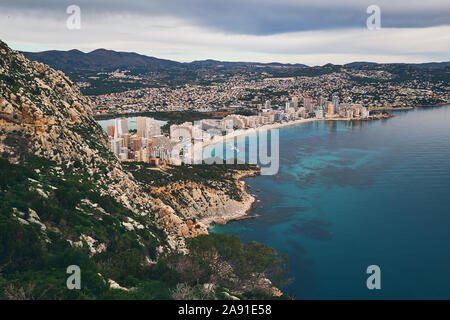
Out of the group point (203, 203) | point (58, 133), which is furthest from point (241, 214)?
point (58, 133)

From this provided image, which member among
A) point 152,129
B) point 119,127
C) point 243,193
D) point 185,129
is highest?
point 119,127

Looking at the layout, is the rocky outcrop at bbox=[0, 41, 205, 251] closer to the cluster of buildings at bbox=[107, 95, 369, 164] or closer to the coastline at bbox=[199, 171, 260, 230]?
the coastline at bbox=[199, 171, 260, 230]

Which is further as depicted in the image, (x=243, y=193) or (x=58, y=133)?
(x=243, y=193)

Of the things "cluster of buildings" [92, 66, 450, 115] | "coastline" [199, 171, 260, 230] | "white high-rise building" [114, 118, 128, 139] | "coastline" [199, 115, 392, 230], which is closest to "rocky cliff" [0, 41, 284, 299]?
"coastline" [199, 171, 260, 230]

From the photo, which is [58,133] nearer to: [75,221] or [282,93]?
[75,221]

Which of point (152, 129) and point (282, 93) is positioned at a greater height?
point (282, 93)

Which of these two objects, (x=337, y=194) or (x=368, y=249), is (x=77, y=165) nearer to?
(x=368, y=249)

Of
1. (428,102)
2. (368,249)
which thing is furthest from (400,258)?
(428,102)

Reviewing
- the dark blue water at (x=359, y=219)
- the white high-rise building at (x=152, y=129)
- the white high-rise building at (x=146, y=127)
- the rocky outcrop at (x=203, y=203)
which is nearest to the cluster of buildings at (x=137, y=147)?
the white high-rise building at (x=152, y=129)
